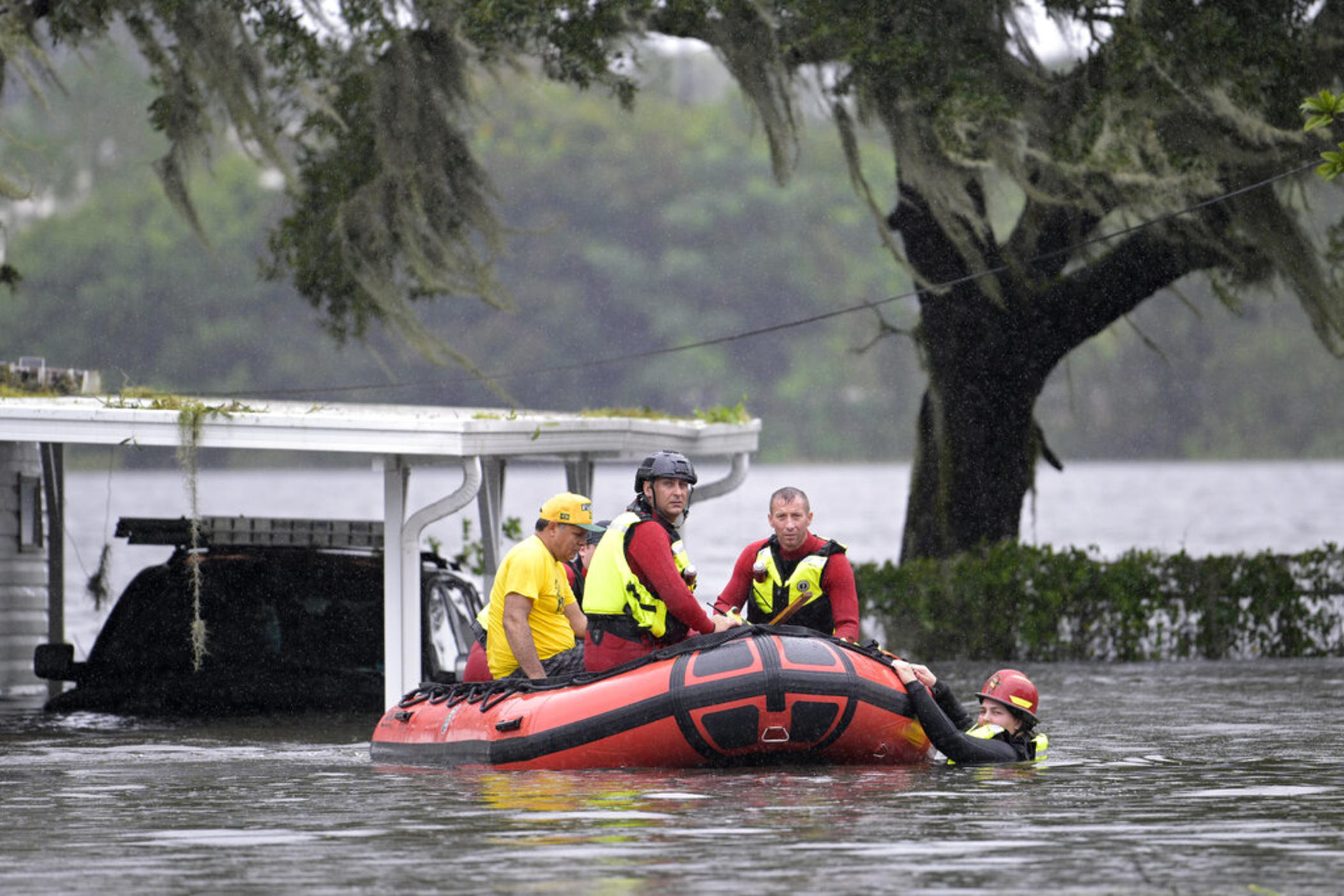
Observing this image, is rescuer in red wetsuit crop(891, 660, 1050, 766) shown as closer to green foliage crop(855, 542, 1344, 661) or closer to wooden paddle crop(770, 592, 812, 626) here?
wooden paddle crop(770, 592, 812, 626)

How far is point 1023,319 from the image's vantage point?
1964cm

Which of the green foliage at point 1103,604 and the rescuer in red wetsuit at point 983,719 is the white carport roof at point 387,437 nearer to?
the rescuer in red wetsuit at point 983,719

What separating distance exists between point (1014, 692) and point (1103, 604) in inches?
293

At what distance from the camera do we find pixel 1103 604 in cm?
1847

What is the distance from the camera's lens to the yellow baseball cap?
11.4 m

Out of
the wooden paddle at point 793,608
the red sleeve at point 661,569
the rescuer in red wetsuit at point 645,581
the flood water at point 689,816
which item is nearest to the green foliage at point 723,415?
the flood water at point 689,816

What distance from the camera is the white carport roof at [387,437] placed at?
43.2 feet

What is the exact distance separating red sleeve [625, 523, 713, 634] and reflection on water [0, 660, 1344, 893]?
82cm

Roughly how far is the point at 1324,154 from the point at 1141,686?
793cm

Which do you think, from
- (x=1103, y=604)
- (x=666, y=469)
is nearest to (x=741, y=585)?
(x=666, y=469)

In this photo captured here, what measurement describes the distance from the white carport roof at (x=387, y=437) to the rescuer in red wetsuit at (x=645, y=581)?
1.74m

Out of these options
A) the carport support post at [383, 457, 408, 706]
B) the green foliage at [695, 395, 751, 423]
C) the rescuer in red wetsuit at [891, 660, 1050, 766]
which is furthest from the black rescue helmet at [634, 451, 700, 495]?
the green foliage at [695, 395, 751, 423]

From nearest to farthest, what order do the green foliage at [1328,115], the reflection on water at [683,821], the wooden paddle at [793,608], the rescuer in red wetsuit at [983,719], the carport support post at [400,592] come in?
1. the reflection on water at [683,821]
2. the green foliage at [1328,115]
3. the rescuer in red wetsuit at [983,719]
4. the wooden paddle at [793,608]
5. the carport support post at [400,592]

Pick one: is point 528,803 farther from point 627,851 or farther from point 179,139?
point 179,139
